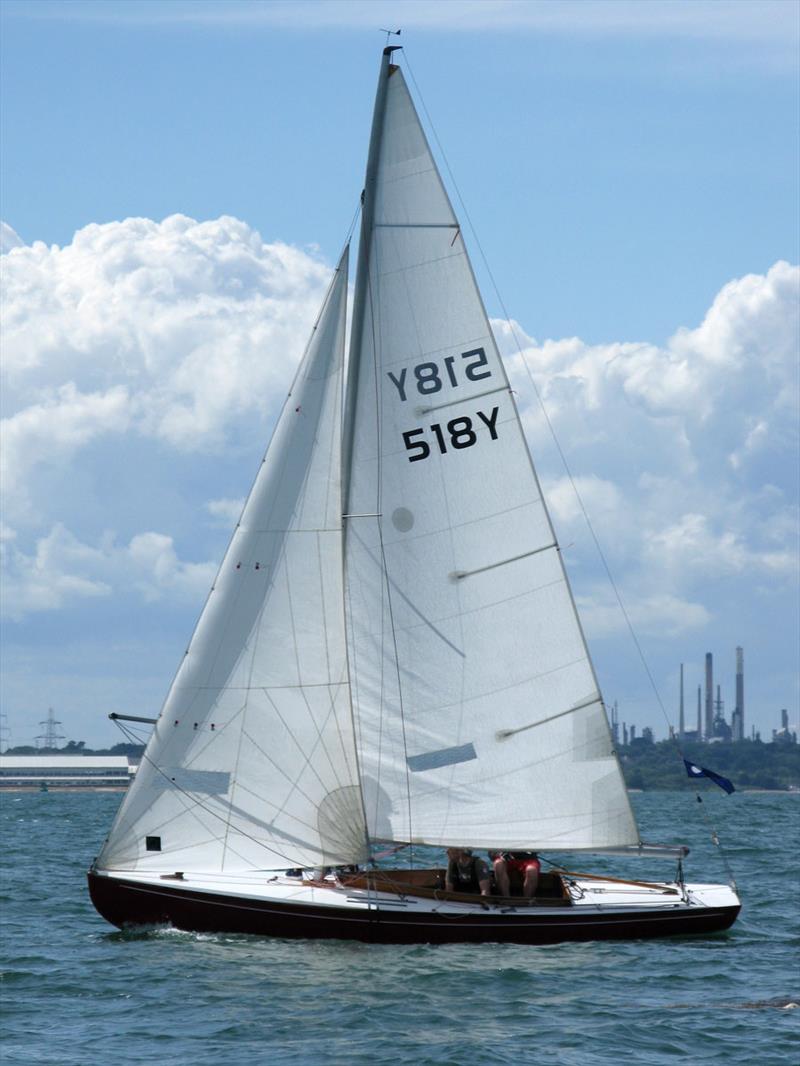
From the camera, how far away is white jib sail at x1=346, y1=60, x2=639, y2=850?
26609 mm

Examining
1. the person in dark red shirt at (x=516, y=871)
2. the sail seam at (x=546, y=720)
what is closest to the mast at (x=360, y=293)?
the sail seam at (x=546, y=720)

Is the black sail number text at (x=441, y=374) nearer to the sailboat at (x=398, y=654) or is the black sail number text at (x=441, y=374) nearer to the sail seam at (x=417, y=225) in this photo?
the sailboat at (x=398, y=654)

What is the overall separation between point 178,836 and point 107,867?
119 cm

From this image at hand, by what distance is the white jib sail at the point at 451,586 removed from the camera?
26609 mm

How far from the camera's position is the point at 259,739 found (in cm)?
2648

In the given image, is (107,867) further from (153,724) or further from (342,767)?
(342,767)

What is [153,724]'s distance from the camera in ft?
88.3

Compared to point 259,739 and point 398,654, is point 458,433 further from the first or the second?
point 259,739

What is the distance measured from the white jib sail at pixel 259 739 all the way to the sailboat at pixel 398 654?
0.10ft

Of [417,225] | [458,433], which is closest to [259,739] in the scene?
[458,433]

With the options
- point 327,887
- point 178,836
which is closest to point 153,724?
point 178,836

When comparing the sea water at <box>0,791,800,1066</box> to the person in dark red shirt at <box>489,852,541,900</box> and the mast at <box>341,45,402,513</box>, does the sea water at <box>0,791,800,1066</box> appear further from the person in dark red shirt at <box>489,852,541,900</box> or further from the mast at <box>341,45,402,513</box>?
the mast at <box>341,45,402,513</box>

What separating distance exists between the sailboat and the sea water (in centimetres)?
141

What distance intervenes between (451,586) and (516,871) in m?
4.47
